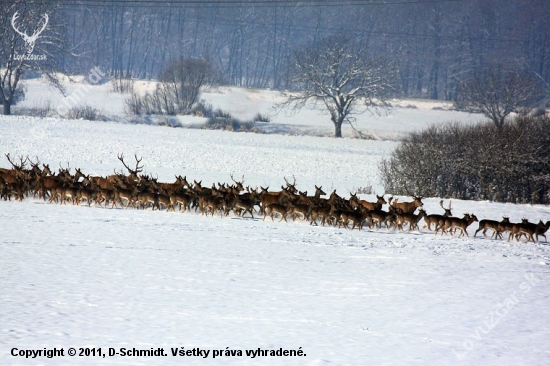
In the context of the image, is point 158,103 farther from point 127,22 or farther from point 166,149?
point 127,22

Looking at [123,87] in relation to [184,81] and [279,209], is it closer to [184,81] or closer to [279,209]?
[184,81]

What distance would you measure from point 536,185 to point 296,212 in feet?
35.6

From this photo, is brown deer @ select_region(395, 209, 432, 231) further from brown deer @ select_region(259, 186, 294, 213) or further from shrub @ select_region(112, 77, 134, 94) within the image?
shrub @ select_region(112, 77, 134, 94)

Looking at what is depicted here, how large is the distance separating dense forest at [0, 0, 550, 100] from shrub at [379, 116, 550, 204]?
64.3 meters

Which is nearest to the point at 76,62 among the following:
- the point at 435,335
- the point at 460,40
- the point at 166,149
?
the point at 460,40

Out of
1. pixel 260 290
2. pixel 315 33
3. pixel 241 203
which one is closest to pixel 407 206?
pixel 241 203

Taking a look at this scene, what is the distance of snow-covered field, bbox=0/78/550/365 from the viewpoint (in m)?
8.07

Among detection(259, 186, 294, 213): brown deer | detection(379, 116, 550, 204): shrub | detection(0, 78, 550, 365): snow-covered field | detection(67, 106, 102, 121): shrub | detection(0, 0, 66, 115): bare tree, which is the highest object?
detection(0, 0, 66, 115): bare tree

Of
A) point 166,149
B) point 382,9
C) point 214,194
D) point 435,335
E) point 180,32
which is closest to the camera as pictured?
point 435,335

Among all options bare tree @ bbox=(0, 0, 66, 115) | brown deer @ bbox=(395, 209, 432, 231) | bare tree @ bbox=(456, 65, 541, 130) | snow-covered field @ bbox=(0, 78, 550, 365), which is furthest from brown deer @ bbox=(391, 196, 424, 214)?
bare tree @ bbox=(0, 0, 66, 115)

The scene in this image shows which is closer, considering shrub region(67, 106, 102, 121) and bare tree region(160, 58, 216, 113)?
shrub region(67, 106, 102, 121)

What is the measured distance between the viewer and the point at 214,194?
1850 centimetres

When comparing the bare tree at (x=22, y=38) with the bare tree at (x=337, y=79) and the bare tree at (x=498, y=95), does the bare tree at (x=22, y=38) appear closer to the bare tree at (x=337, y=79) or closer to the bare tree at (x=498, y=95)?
the bare tree at (x=337, y=79)

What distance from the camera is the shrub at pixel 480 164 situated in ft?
81.6
